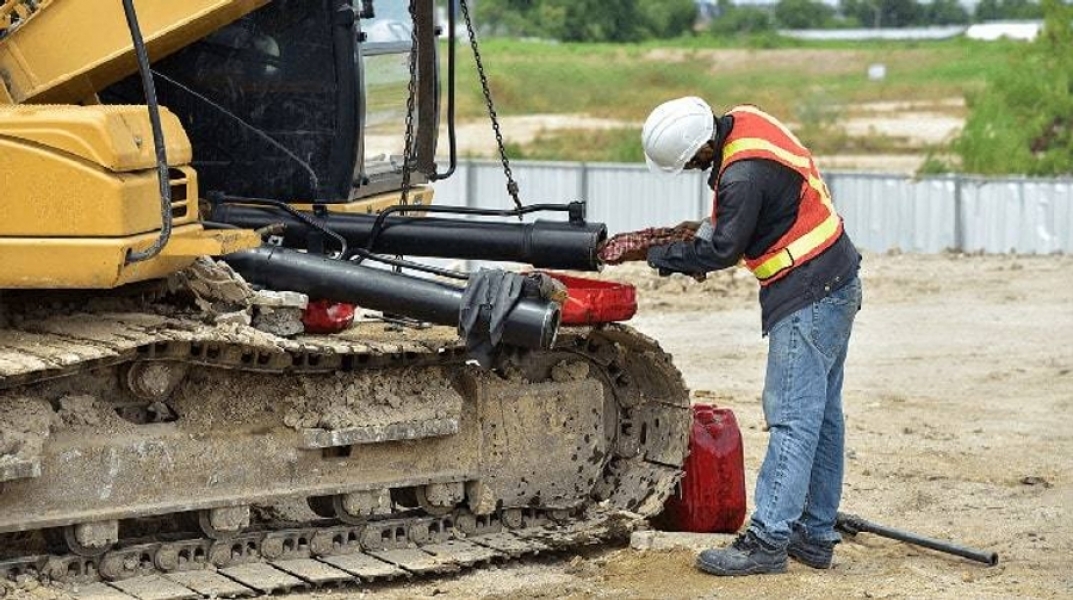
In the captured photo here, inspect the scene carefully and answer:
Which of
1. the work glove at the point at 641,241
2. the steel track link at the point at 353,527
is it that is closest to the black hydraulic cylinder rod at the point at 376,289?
the steel track link at the point at 353,527

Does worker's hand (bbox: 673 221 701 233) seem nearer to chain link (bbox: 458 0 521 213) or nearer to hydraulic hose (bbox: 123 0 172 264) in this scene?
chain link (bbox: 458 0 521 213)

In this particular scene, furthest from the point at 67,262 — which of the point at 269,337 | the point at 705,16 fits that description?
the point at 705,16

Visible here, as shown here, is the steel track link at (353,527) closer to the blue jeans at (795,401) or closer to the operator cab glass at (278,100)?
the blue jeans at (795,401)

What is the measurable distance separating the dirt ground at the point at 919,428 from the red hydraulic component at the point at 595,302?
3.53ft

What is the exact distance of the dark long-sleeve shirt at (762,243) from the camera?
30.1 feet

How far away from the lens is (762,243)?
932 centimetres

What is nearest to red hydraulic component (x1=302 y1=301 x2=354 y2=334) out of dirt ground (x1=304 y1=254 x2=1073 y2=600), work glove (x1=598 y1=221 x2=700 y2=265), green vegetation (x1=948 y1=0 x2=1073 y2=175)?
work glove (x1=598 y1=221 x2=700 y2=265)

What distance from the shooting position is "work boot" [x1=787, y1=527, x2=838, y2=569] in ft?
31.8

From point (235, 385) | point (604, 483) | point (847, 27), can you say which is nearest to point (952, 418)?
point (604, 483)

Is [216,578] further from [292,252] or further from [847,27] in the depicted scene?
[847,27]

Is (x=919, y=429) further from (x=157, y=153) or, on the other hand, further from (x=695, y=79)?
(x=695, y=79)

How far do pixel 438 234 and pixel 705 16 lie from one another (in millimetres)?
79706

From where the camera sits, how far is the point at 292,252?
9648mm

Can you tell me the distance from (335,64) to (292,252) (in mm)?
1193
